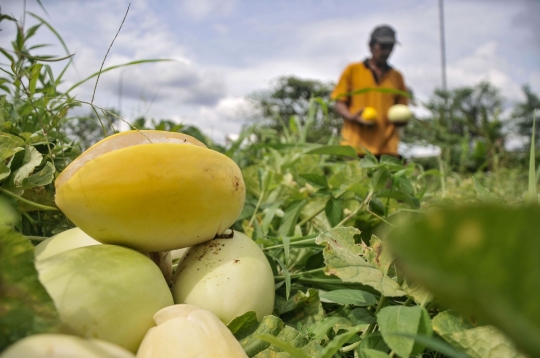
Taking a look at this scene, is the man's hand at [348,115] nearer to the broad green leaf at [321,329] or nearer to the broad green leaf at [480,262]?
the broad green leaf at [321,329]

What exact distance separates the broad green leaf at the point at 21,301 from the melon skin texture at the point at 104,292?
0.07 metres

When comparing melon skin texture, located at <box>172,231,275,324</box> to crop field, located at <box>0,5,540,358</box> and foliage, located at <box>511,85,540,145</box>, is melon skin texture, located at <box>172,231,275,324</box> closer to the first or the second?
crop field, located at <box>0,5,540,358</box>

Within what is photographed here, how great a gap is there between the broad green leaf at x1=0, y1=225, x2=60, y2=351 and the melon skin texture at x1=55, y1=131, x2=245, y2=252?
0.66ft

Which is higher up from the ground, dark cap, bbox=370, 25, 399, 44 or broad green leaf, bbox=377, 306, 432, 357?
dark cap, bbox=370, 25, 399, 44

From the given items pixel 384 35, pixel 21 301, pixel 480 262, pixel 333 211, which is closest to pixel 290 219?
pixel 333 211

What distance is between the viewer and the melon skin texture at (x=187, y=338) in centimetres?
51

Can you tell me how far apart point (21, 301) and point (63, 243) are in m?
0.34

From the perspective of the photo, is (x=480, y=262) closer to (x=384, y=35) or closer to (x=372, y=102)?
(x=372, y=102)

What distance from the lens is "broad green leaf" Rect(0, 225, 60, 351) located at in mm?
417

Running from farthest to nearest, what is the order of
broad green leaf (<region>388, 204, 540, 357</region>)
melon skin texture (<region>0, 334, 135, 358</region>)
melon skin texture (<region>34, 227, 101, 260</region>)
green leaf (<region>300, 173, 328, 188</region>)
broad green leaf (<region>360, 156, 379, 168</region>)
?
green leaf (<region>300, 173, 328, 188</region>), broad green leaf (<region>360, 156, 379, 168</region>), melon skin texture (<region>34, 227, 101, 260</region>), melon skin texture (<region>0, 334, 135, 358</region>), broad green leaf (<region>388, 204, 540, 357</region>)

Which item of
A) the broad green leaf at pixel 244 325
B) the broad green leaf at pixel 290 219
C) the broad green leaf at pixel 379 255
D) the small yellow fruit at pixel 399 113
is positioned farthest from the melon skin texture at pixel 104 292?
the small yellow fruit at pixel 399 113

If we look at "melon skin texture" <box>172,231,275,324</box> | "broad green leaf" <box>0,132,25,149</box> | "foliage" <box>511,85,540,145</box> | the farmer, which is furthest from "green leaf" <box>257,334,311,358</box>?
"foliage" <box>511,85,540,145</box>

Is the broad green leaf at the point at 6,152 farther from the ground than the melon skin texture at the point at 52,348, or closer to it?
farther from the ground

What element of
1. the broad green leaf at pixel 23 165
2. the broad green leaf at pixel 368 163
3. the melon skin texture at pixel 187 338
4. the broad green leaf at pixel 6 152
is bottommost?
the melon skin texture at pixel 187 338
